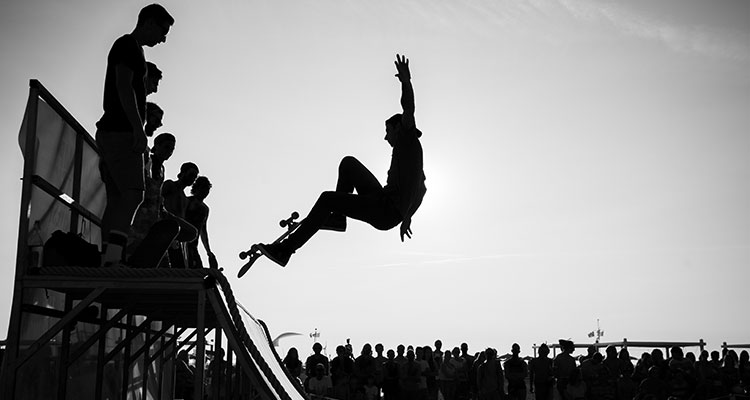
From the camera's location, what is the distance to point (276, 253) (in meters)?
6.00

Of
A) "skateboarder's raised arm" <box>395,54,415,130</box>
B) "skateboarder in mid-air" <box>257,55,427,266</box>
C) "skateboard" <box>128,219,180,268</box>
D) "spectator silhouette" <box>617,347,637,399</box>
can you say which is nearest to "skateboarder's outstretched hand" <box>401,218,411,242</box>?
"skateboarder in mid-air" <box>257,55,427,266</box>

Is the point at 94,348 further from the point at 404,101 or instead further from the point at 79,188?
the point at 404,101

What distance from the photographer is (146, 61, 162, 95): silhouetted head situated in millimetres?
5898

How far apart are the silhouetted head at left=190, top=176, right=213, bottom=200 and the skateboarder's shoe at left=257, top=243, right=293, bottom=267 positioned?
6.37ft

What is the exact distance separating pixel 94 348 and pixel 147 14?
335 cm

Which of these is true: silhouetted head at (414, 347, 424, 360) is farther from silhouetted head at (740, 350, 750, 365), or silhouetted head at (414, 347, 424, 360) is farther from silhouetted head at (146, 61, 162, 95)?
silhouetted head at (146, 61, 162, 95)

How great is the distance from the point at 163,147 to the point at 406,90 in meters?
2.57

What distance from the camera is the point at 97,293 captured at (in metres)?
4.73

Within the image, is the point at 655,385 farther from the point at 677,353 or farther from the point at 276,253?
the point at 276,253

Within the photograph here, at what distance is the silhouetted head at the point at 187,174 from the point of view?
7.36 meters

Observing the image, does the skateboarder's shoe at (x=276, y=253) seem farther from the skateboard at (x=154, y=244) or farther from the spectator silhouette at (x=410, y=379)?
the spectator silhouette at (x=410, y=379)

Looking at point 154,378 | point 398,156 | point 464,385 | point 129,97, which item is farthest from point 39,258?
point 464,385

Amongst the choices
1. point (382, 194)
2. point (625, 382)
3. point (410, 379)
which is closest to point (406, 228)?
point (382, 194)

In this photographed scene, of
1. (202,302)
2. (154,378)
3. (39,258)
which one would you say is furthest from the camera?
(154,378)
